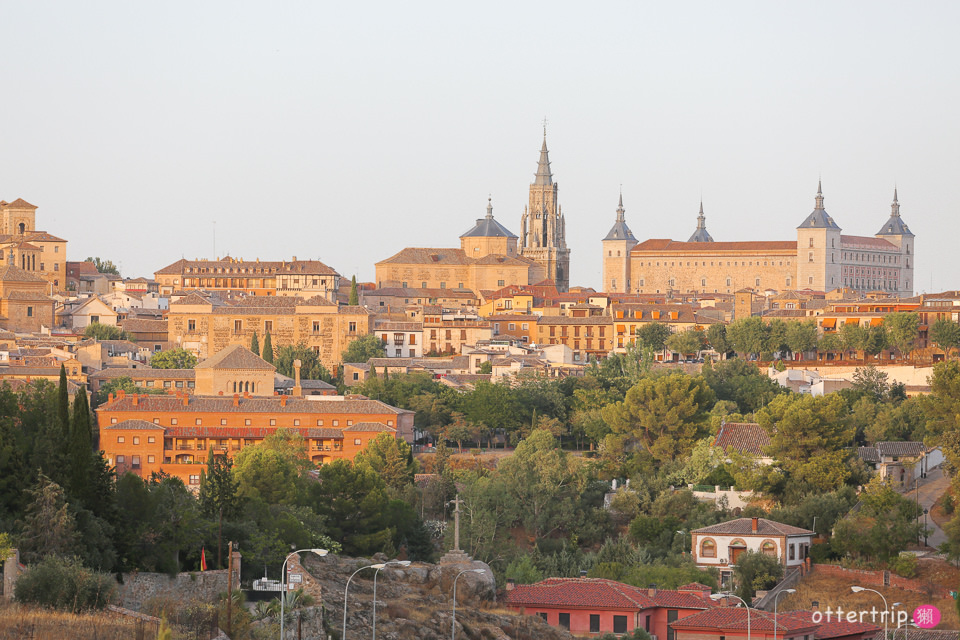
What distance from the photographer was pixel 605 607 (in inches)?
1369

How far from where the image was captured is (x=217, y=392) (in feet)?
213

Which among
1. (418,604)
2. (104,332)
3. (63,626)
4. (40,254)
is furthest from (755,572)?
(40,254)

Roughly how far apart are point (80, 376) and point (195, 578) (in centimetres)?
3979

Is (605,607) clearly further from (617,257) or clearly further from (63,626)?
(617,257)

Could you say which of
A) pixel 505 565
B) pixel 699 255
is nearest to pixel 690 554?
pixel 505 565

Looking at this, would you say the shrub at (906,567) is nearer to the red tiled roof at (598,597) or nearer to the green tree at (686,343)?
the red tiled roof at (598,597)

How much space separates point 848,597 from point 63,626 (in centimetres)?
2087

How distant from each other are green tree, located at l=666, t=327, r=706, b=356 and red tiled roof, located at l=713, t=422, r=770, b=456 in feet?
100

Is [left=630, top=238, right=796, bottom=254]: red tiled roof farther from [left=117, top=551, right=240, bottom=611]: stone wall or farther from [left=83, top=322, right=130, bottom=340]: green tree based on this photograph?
[left=117, top=551, right=240, bottom=611]: stone wall

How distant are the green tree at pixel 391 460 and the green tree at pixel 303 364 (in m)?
19.6

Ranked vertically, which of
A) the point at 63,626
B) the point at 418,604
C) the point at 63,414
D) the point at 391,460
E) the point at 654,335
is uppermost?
the point at 654,335

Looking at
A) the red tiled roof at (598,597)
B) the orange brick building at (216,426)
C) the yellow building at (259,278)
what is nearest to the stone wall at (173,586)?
the red tiled roof at (598,597)

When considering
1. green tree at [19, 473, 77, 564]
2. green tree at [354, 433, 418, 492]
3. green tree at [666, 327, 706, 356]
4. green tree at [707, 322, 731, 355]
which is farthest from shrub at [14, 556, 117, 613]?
green tree at [666, 327, 706, 356]

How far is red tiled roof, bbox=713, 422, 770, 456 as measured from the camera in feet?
165
